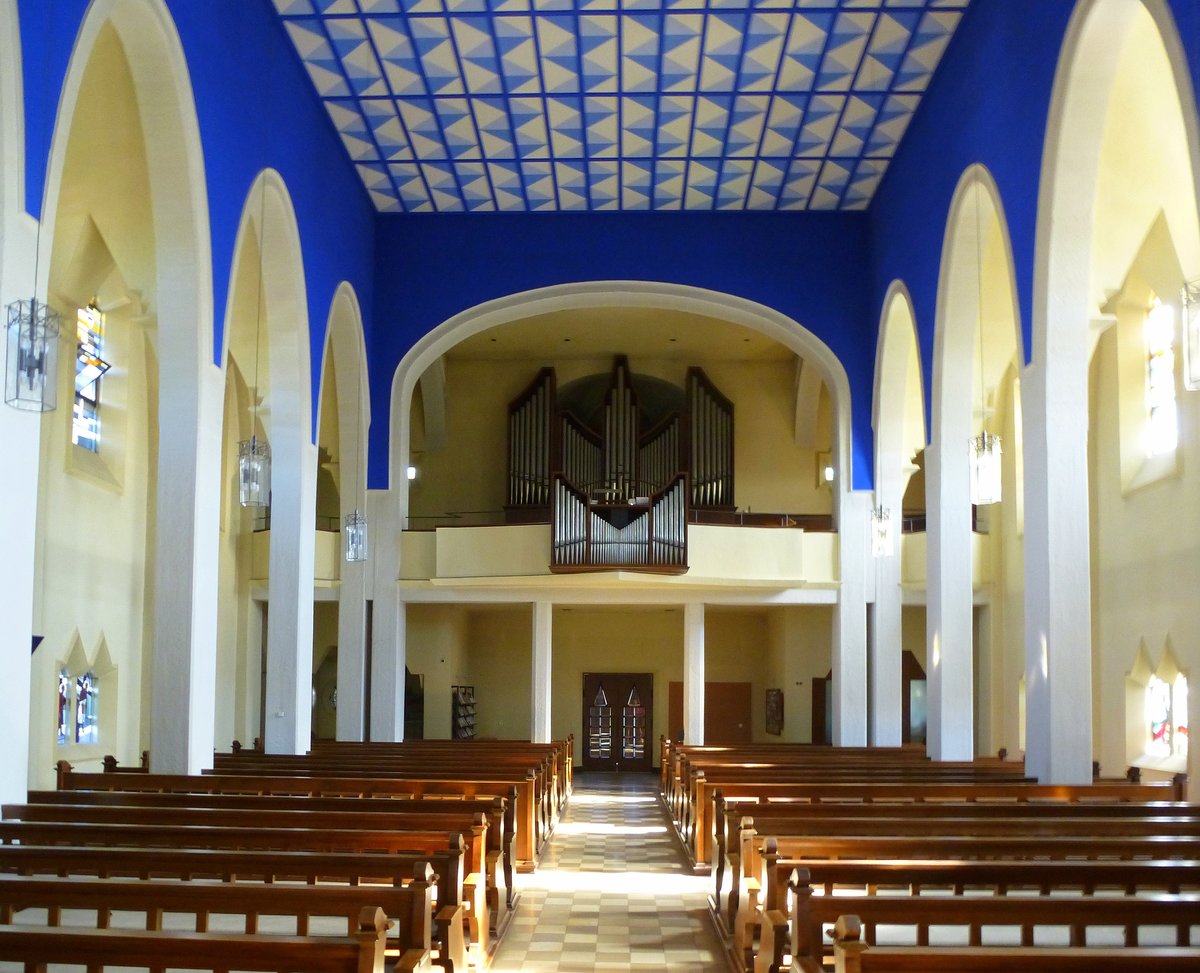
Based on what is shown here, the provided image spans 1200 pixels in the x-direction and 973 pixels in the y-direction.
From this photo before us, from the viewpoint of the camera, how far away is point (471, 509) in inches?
848

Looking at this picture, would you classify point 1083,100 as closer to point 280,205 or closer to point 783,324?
point 280,205

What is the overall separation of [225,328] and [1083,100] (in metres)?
6.09

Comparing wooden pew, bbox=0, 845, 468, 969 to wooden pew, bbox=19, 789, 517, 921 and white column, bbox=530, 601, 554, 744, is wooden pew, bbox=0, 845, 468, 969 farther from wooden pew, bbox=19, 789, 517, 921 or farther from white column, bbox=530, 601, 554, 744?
white column, bbox=530, 601, 554, 744

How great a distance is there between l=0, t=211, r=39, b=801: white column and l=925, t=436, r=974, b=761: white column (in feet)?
28.1

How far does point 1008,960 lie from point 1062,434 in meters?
6.65

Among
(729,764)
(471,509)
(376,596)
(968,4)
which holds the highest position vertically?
(968,4)

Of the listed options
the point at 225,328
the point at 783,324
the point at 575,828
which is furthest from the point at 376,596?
the point at 225,328

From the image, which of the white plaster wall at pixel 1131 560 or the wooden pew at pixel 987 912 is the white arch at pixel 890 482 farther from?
the wooden pew at pixel 987 912

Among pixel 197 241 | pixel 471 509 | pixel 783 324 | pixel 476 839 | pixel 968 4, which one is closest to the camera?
pixel 476 839

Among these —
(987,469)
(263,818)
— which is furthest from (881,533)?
(263,818)

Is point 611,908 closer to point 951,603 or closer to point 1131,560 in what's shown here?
point 951,603

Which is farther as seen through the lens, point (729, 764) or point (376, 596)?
point (376, 596)

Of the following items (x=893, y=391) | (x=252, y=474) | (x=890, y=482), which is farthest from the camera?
(x=890, y=482)

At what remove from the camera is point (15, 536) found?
620 centimetres
